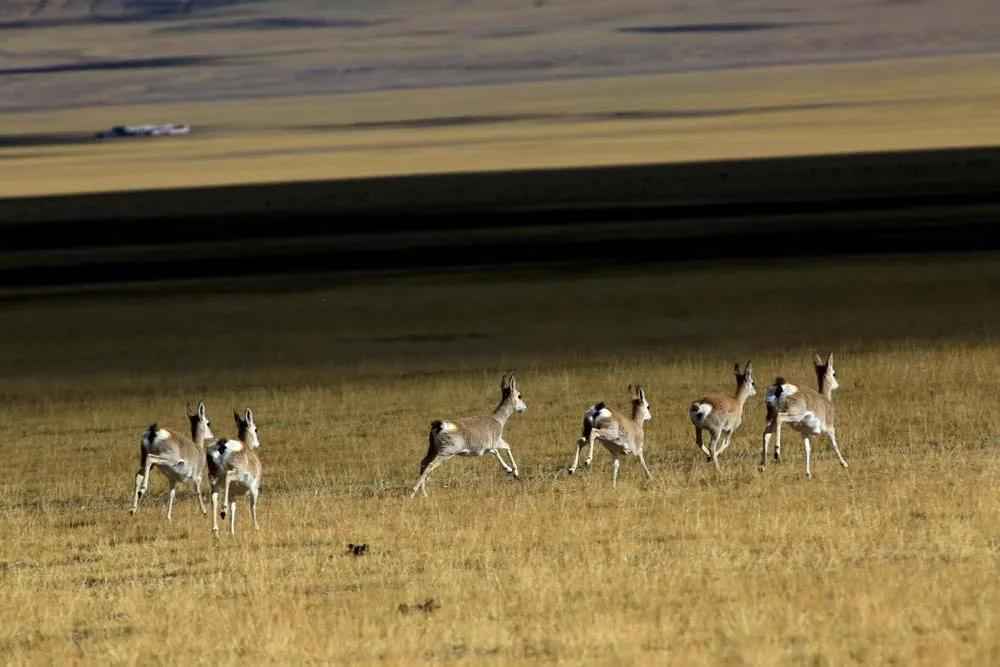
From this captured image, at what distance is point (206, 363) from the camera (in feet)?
111

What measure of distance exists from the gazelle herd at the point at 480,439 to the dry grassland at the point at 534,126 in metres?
57.2

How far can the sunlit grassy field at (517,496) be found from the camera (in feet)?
39.4

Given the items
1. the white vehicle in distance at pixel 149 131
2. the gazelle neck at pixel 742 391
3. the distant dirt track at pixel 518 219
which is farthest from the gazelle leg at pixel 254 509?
the white vehicle in distance at pixel 149 131

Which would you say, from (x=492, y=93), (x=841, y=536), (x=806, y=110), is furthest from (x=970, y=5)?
(x=841, y=536)

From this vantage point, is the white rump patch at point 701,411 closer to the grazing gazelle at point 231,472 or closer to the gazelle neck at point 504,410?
the gazelle neck at point 504,410

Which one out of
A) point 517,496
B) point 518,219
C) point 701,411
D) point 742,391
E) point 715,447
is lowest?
point 517,496

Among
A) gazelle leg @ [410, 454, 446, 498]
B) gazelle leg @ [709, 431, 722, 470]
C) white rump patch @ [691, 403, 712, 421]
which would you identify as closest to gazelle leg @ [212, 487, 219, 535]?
gazelle leg @ [410, 454, 446, 498]

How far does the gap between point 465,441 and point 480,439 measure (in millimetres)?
258

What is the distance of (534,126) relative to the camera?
106438 millimetres

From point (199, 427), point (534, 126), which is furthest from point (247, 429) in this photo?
point (534, 126)

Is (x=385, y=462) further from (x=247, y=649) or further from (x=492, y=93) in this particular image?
(x=492, y=93)

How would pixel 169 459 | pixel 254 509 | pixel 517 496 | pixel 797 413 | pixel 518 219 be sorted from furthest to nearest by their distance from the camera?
pixel 518 219 < pixel 797 413 < pixel 169 459 < pixel 517 496 < pixel 254 509

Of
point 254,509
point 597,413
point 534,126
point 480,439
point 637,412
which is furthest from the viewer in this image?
point 534,126

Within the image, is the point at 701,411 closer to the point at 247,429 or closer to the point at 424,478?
the point at 424,478
